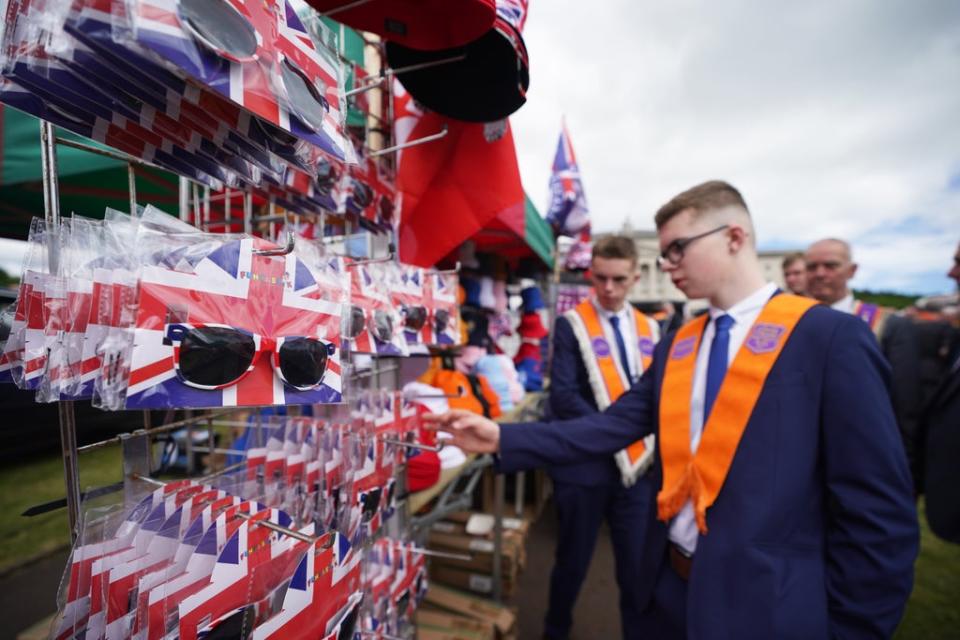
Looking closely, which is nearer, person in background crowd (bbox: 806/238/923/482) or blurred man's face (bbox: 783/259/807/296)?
person in background crowd (bbox: 806/238/923/482)

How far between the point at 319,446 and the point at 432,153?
0.98 meters

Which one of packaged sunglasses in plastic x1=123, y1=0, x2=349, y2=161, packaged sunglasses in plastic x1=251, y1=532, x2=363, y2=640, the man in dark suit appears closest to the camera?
packaged sunglasses in plastic x1=123, y1=0, x2=349, y2=161

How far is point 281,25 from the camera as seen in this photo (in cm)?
55

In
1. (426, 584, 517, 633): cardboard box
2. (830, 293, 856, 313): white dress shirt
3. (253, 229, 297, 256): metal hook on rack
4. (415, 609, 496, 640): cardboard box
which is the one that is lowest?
(426, 584, 517, 633): cardboard box

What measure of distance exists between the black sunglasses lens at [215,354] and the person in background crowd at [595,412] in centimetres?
186

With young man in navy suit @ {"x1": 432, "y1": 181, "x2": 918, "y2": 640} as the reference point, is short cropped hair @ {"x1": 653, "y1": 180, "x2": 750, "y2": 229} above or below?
above

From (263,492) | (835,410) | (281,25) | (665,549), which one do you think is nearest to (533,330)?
(665,549)

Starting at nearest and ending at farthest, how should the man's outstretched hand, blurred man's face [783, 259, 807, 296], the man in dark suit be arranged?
the man's outstretched hand → the man in dark suit → blurred man's face [783, 259, 807, 296]

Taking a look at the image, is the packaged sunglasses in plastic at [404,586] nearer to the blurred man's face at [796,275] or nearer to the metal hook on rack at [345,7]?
the metal hook on rack at [345,7]

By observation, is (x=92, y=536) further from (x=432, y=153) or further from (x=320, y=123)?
(x=432, y=153)

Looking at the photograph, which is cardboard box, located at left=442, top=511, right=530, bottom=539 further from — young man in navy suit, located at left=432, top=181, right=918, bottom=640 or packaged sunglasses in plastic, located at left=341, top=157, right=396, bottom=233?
packaged sunglasses in plastic, located at left=341, top=157, right=396, bottom=233

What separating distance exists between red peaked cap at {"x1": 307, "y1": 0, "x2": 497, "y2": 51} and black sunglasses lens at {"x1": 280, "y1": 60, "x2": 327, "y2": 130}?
1.42ft

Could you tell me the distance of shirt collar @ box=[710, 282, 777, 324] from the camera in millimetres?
1320

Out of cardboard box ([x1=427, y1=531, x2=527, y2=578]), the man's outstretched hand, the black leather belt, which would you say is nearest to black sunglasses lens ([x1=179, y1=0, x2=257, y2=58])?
the man's outstretched hand
